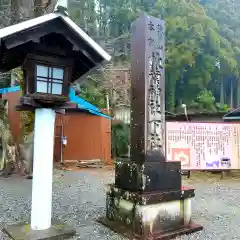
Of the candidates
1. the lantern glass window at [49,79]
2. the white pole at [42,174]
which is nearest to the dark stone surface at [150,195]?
the white pole at [42,174]

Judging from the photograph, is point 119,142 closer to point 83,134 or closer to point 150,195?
point 83,134

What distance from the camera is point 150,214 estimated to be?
4.25 metres

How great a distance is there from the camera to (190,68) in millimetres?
22875

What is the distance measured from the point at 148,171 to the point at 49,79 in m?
2.07

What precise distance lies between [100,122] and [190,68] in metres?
Answer: 11.5

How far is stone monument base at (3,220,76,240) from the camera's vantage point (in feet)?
13.1

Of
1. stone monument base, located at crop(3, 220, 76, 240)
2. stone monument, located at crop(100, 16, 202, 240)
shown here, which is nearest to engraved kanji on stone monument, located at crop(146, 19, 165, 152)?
stone monument, located at crop(100, 16, 202, 240)

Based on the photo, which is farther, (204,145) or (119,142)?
(119,142)

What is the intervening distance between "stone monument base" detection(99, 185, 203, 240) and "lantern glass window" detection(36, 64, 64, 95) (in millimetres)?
1950

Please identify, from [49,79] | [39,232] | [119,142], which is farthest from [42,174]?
[119,142]

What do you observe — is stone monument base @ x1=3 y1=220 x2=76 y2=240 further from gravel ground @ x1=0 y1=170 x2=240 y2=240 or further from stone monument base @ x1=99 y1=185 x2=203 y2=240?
stone monument base @ x1=99 y1=185 x2=203 y2=240

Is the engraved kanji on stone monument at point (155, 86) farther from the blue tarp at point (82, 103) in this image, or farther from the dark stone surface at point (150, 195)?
the blue tarp at point (82, 103)

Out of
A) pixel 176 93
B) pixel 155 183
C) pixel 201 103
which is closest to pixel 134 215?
pixel 155 183

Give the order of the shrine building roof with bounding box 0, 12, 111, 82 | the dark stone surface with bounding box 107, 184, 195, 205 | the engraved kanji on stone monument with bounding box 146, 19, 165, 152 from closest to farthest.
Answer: the shrine building roof with bounding box 0, 12, 111, 82 < the dark stone surface with bounding box 107, 184, 195, 205 < the engraved kanji on stone monument with bounding box 146, 19, 165, 152
